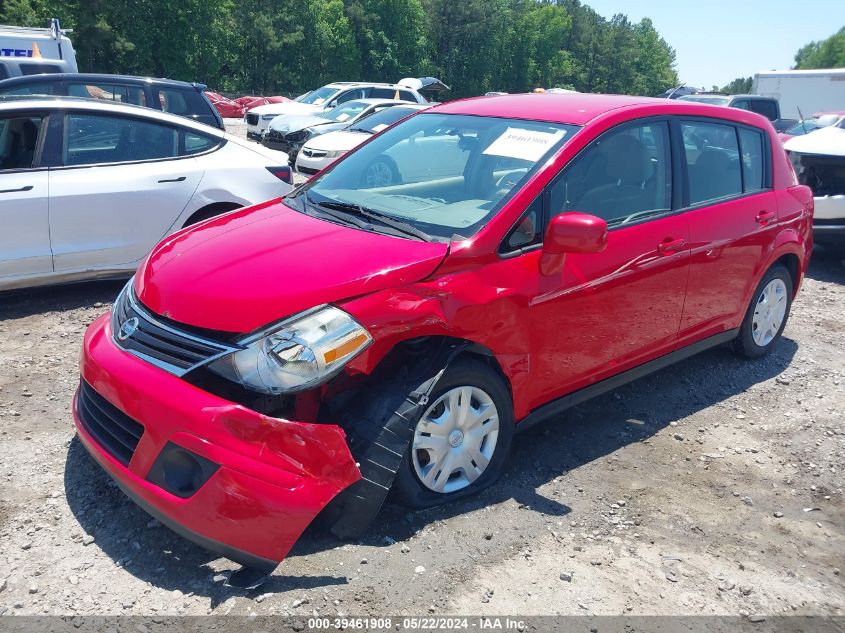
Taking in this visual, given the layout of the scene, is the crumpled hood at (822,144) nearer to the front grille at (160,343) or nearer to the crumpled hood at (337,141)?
the crumpled hood at (337,141)

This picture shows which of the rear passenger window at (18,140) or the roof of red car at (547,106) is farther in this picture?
the rear passenger window at (18,140)

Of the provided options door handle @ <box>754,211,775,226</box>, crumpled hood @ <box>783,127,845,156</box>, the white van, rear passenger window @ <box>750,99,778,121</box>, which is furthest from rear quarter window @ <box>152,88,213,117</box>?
rear passenger window @ <box>750,99,778,121</box>

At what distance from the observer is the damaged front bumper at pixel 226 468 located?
2.71 m

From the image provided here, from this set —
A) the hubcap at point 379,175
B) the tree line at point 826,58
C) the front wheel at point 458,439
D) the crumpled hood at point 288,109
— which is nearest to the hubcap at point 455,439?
the front wheel at point 458,439

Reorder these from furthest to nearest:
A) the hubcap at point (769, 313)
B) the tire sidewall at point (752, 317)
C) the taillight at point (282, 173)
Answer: the taillight at point (282, 173) → the hubcap at point (769, 313) → the tire sidewall at point (752, 317)

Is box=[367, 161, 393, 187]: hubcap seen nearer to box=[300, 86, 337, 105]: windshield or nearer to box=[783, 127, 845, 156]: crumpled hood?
box=[783, 127, 845, 156]: crumpled hood

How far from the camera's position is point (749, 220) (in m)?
4.86

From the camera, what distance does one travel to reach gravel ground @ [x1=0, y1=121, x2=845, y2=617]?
Result: 287 centimetres

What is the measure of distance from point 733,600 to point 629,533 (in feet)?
1.73

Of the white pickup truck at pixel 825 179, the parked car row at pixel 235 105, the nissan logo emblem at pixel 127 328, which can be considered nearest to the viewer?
the nissan logo emblem at pixel 127 328

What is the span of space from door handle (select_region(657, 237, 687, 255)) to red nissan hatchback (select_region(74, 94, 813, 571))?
13 millimetres

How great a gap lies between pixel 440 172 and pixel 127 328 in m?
1.81

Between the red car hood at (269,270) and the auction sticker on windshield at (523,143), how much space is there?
0.80 m

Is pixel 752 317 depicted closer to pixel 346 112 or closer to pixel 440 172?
pixel 440 172
